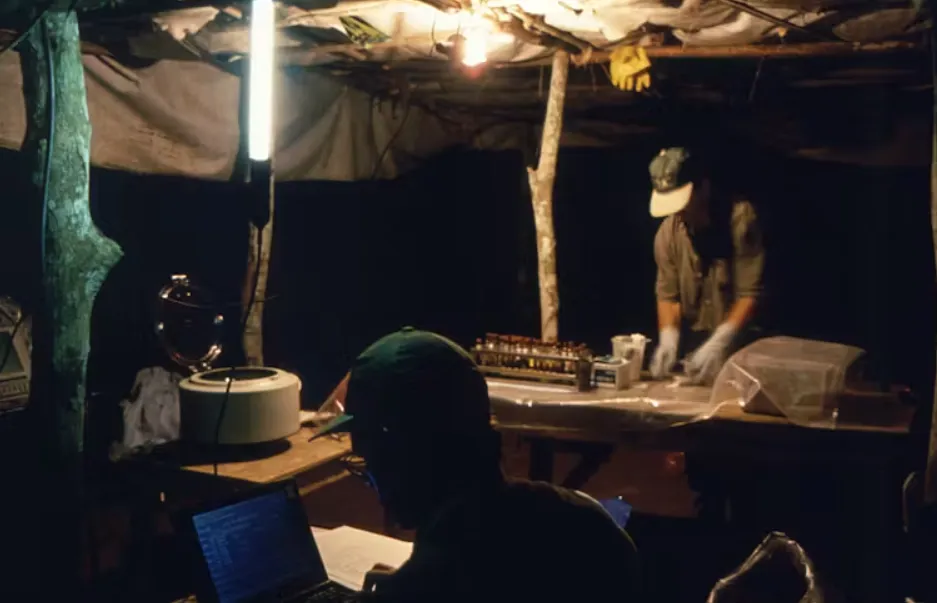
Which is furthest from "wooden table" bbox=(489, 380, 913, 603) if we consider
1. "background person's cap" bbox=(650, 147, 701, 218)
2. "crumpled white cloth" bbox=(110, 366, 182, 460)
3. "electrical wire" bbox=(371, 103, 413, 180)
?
"electrical wire" bbox=(371, 103, 413, 180)

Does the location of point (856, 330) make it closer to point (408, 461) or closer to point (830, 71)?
point (830, 71)

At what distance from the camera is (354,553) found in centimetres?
265

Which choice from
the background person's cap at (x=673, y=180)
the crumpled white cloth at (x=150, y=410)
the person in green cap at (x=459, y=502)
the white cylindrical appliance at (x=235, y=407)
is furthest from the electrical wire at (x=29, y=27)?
the background person's cap at (x=673, y=180)

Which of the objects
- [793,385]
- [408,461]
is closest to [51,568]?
[408,461]

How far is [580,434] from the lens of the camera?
15.1ft

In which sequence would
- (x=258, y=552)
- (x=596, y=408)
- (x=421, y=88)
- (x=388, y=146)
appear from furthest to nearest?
1. (x=388, y=146)
2. (x=421, y=88)
3. (x=596, y=408)
4. (x=258, y=552)

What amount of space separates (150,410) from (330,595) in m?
3.00

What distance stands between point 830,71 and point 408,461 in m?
6.12

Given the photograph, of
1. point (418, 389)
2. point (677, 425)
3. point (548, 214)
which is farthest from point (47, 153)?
point (548, 214)

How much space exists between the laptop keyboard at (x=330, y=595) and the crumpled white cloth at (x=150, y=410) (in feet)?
8.38

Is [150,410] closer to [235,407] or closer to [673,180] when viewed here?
[235,407]

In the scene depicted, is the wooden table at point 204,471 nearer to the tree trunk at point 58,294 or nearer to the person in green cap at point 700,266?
the tree trunk at point 58,294

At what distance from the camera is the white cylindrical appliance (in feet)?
10.9

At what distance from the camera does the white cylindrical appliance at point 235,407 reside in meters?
3.32
